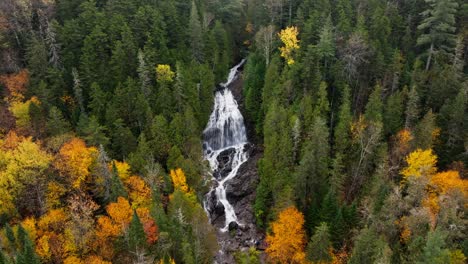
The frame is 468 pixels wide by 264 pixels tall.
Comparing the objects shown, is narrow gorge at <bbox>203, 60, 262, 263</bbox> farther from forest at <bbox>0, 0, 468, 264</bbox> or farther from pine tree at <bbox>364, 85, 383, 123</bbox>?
pine tree at <bbox>364, 85, 383, 123</bbox>

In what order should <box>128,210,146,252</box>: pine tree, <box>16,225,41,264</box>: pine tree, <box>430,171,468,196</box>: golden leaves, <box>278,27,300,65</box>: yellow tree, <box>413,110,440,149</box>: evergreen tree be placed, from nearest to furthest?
<box>16,225,41,264</box>: pine tree, <box>128,210,146,252</box>: pine tree, <box>430,171,468,196</box>: golden leaves, <box>413,110,440,149</box>: evergreen tree, <box>278,27,300,65</box>: yellow tree

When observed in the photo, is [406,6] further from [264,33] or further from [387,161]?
[387,161]

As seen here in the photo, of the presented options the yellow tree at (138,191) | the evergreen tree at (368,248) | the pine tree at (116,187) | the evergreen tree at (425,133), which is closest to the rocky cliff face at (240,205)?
the yellow tree at (138,191)

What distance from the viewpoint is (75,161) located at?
57.0 meters

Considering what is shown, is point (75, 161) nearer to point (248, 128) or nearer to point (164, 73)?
point (164, 73)

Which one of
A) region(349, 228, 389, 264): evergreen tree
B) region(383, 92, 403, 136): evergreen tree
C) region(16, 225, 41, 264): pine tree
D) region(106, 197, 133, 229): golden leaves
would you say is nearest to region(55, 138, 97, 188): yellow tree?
region(106, 197, 133, 229): golden leaves

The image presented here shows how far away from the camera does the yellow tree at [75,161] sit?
185 feet

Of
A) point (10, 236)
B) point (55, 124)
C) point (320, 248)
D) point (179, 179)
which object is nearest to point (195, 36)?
point (55, 124)

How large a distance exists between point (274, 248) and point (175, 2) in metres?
54.1

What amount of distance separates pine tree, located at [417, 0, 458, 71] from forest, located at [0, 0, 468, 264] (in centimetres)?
34

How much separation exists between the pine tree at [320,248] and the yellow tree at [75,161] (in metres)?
31.5

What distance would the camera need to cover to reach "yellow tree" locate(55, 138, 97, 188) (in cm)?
5625

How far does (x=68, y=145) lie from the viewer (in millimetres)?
57906

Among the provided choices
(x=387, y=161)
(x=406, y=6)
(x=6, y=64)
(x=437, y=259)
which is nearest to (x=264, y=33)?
(x=406, y=6)
